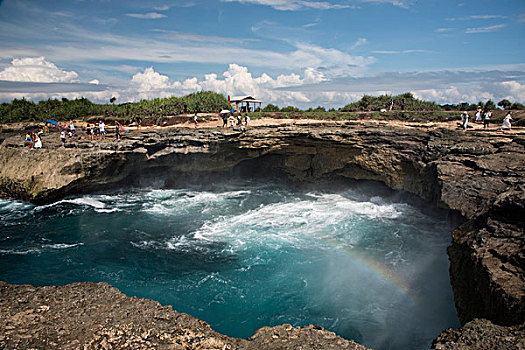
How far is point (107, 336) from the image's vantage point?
17.3 feet

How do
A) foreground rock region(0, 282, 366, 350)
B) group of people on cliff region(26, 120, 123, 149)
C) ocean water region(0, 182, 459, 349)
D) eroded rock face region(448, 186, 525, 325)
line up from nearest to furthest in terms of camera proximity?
foreground rock region(0, 282, 366, 350) → eroded rock face region(448, 186, 525, 325) → ocean water region(0, 182, 459, 349) → group of people on cliff region(26, 120, 123, 149)

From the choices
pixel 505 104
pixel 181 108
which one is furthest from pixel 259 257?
pixel 505 104

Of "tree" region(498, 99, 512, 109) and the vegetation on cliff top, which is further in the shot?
the vegetation on cliff top

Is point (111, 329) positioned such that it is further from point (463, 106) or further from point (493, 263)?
point (463, 106)

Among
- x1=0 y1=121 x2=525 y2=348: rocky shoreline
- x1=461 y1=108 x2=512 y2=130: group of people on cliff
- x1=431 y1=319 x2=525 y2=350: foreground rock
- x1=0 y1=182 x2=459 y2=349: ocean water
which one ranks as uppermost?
x1=461 y1=108 x2=512 y2=130: group of people on cliff

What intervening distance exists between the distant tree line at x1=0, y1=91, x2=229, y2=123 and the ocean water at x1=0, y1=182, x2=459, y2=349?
11.7 meters

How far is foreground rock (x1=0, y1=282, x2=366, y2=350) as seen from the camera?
5.17m

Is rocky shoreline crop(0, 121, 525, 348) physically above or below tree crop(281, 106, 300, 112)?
below

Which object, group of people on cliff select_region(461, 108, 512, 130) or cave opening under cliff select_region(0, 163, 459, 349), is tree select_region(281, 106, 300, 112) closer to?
cave opening under cliff select_region(0, 163, 459, 349)

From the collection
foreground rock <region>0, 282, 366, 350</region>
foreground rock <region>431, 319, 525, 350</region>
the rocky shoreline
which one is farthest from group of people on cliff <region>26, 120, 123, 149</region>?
foreground rock <region>431, 319, 525, 350</region>

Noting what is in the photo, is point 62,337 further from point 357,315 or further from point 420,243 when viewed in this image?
point 420,243

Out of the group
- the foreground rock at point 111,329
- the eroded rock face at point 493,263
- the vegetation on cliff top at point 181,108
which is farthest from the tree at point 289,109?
the foreground rock at point 111,329

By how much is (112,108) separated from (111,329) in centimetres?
3217

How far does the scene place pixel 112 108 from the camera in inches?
1297
